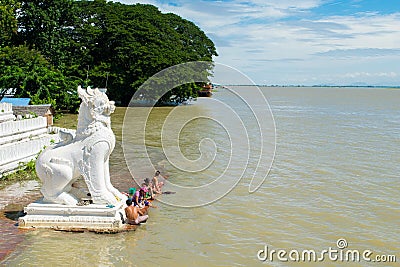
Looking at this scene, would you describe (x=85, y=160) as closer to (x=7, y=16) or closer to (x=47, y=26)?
(x=7, y=16)

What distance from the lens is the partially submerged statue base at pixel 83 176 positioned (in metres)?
9.44

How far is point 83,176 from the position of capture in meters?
9.78

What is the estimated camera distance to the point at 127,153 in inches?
764

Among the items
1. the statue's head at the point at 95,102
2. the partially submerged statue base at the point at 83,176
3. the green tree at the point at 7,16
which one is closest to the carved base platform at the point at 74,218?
the partially submerged statue base at the point at 83,176

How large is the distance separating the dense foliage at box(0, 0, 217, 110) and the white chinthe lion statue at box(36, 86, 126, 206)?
22185 millimetres

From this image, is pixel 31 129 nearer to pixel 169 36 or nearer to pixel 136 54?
pixel 136 54

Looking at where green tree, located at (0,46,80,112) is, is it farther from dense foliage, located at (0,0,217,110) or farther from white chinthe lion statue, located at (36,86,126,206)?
white chinthe lion statue, located at (36,86,126,206)

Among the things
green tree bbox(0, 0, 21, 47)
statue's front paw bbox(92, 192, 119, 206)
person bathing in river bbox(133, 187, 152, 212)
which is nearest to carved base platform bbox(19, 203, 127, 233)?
statue's front paw bbox(92, 192, 119, 206)

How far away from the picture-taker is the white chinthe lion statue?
964 centimetres

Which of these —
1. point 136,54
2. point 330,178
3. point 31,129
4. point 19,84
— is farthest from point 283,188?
point 136,54

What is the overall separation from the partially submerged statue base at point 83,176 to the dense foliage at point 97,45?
72.9 ft

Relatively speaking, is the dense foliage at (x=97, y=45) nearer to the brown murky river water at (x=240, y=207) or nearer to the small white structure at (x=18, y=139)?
the brown murky river water at (x=240, y=207)

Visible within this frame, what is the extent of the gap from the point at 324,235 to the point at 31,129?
11.1m

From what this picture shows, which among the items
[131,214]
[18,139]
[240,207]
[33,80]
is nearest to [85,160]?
[131,214]
